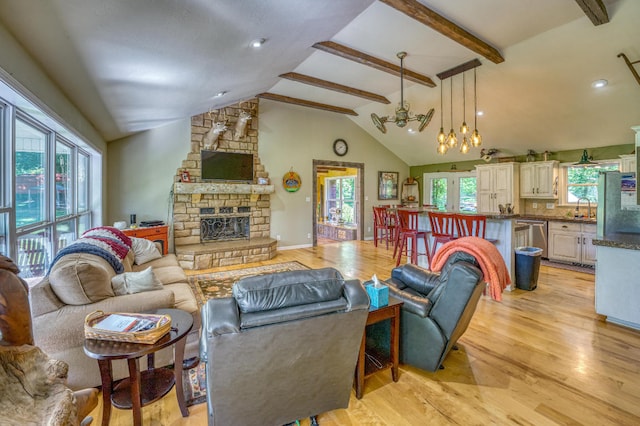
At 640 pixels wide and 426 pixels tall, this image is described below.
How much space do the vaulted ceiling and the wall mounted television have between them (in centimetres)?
120

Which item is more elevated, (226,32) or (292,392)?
(226,32)

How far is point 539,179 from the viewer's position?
6242 millimetres

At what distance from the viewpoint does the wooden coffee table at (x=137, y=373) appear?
1449 millimetres

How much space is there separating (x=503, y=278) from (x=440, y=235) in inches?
87.3

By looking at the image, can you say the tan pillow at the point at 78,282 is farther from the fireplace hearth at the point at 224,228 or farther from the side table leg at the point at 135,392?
the fireplace hearth at the point at 224,228

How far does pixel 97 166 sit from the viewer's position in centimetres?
467

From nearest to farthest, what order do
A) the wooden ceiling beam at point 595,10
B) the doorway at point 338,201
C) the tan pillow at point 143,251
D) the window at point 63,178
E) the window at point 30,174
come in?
the window at point 30,174 < the wooden ceiling beam at point 595,10 < the window at point 63,178 < the tan pillow at point 143,251 < the doorway at point 338,201

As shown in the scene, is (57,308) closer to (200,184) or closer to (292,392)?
(292,392)

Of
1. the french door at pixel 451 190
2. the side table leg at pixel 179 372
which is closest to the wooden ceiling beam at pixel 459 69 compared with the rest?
the french door at pixel 451 190

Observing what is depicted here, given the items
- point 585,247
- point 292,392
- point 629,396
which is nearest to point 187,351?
point 292,392

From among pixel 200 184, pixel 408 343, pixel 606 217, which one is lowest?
Result: pixel 408 343

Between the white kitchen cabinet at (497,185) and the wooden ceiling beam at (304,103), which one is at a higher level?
the wooden ceiling beam at (304,103)

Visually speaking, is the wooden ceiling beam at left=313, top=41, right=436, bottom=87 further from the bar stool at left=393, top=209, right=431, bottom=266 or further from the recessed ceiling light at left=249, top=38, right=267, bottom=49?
the bar stool at left=393, top=209, right=431, bottom=266

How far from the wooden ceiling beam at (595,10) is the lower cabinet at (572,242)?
11.2ft
